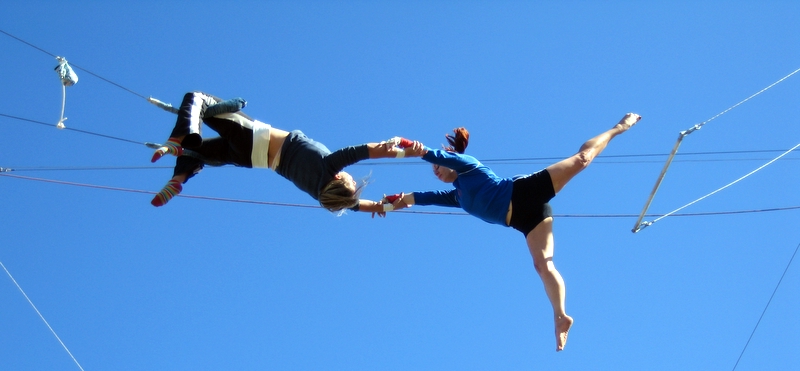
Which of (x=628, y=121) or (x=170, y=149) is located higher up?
(x=628, y=121)

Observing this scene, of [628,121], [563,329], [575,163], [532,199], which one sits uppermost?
[628,121]

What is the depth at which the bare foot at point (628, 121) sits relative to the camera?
5500mm

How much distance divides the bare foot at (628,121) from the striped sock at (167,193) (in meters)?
2.55

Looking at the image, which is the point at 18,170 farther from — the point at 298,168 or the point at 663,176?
the point at 663,176

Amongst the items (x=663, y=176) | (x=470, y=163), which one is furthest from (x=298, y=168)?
(x=663, y=176)

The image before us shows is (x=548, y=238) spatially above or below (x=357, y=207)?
below

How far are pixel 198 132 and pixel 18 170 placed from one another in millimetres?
2425

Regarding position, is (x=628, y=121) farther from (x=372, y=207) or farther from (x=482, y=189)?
(x=372, y=207)

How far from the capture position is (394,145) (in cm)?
476

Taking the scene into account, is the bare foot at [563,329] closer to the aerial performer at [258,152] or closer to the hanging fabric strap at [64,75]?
the aerial performer at [258,152]

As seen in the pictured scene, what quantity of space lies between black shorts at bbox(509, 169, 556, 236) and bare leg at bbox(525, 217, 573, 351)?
0.06 metres

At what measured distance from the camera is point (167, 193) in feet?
16.1

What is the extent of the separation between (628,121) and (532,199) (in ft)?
2.62

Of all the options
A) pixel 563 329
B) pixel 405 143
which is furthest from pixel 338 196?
pixel 563 329
